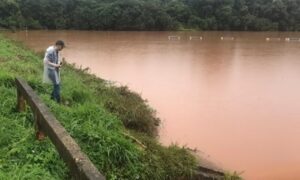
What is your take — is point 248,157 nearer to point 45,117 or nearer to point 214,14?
point 45,117

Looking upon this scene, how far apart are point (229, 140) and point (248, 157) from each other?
1013mm

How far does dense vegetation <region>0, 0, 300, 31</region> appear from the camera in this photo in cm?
4384

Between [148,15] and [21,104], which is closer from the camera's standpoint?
[21,104]

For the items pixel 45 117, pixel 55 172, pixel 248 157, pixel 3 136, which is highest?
pixel 45 117

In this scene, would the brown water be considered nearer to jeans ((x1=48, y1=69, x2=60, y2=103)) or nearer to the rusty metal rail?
jeans ((x1=48, y1=69, x2=60, y2=103))

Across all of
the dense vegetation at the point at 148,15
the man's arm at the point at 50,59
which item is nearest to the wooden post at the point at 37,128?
the man's arm at the point at 50,59

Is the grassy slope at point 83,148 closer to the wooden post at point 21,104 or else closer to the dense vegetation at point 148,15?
the wooden post at point 21,104

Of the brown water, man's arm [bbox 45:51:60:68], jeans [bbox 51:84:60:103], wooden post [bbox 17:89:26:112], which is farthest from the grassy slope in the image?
the brown water

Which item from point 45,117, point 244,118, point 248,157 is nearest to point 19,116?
point 45,117

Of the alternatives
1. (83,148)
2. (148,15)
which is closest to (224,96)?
(83,148)

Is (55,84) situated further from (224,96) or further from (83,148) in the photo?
(224,96)

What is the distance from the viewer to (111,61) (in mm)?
21734

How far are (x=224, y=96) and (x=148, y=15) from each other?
30.7 meters

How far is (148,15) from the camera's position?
143 feet
